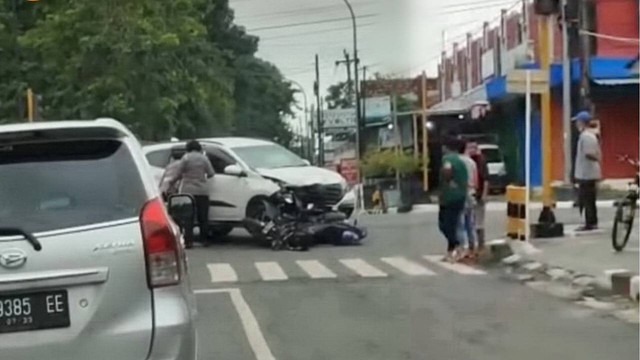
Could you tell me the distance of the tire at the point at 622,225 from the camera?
17625 mm

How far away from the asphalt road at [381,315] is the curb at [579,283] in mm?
278

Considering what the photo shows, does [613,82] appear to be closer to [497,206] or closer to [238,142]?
[497,206]

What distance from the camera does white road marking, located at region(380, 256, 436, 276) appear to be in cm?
1708

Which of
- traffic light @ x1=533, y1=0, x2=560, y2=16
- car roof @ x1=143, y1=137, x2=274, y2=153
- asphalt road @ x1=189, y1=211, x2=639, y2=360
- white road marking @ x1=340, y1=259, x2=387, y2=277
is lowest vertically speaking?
white road marking @ x1=340, y1=259, x2=387, y2=277

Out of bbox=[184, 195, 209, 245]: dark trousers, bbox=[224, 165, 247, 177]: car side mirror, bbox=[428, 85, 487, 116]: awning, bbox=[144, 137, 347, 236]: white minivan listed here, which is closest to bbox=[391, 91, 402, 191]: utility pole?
bbox=[428, 85, 487, 116]: awning

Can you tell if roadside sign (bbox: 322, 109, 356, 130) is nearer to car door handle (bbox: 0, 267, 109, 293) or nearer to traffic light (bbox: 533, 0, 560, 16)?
traffic light (bbox: 533, 0, 560, 16)

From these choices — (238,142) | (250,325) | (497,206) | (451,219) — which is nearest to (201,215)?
(238,142)

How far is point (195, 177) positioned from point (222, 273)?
13.1 ft

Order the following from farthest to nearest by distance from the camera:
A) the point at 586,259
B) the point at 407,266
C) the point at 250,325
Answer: the point at 407,266 → the point at 586,259 → the point at 250,325

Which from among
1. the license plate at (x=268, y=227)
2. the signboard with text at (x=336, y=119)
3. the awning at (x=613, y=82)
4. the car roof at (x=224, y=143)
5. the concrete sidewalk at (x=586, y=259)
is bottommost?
the concrete sidewalk at (x=586, y=259)

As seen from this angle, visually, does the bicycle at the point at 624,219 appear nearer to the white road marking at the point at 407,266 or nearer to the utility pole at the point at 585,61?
the white road marking at the point at 407,266

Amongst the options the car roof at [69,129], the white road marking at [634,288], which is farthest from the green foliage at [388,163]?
the car roof at [69,129]

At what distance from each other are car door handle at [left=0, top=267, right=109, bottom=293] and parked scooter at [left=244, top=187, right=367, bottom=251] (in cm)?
1466

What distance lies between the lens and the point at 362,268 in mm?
17875
